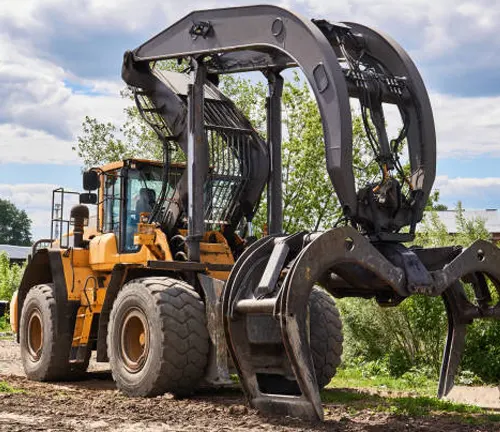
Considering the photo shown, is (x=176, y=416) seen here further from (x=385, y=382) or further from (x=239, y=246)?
(x=385, y=382)

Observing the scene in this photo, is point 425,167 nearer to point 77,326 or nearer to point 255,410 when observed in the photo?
point 255,410

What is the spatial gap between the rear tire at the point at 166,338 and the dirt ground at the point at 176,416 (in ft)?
0.63

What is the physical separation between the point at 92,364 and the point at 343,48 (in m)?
7.85

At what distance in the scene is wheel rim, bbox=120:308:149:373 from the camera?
11.0 m

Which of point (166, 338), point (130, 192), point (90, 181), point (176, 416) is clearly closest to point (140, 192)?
point (130, 192)

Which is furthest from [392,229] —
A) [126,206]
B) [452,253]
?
[126,206]

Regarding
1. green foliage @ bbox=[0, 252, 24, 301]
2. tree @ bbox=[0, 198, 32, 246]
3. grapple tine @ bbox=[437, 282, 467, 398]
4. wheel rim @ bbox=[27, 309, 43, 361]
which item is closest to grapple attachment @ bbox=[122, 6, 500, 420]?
grapple tine @ bbox=[437, 282, 467, 398]

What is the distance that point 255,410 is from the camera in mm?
9055

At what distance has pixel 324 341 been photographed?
11.7m

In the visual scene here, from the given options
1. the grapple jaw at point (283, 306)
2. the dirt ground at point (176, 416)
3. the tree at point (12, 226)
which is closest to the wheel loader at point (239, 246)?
the grapple jaw at point (283, 306)

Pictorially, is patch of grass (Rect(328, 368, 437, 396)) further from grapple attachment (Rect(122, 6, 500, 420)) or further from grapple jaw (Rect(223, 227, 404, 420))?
grapple jaw (Rect(223, 227, 404, 420))

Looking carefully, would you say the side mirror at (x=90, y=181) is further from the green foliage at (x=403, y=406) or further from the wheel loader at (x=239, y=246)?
the green foliage at (x=403, y=406)

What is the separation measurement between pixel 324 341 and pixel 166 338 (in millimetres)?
2308

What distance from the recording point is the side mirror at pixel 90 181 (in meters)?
12.8
